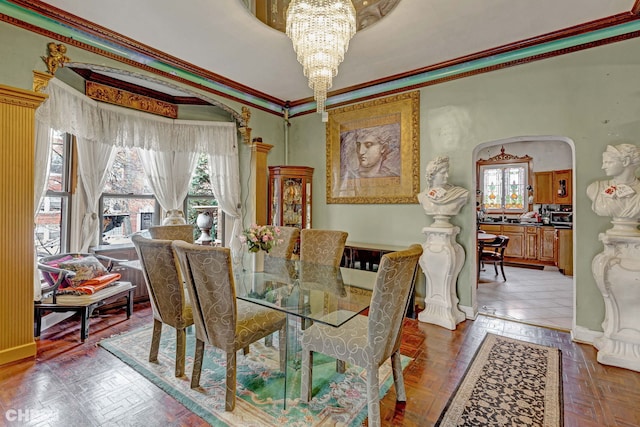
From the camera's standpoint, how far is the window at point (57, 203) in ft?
11.3

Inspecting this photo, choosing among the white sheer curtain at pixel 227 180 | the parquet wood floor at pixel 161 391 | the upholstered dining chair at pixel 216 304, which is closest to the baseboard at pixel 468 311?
the parquet wood floor at pixel 161 391

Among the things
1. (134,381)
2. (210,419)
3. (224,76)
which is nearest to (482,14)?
(224,76)

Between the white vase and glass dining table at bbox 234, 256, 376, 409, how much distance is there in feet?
0.17

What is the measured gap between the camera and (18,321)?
2.47 m

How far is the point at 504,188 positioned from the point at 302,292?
722cm

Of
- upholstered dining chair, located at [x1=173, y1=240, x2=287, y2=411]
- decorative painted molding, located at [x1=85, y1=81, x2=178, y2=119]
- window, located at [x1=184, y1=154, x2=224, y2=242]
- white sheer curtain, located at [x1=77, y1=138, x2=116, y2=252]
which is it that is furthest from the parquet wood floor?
decorative painted molding, located at [x1=85, y1=81, x2=178, y2=119]

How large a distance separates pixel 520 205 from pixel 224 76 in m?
7.25

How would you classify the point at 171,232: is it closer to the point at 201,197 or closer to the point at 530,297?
the point at 201,197

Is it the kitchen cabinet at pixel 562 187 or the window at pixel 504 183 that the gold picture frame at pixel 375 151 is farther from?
the kitchen cabinet at pixel 562 187

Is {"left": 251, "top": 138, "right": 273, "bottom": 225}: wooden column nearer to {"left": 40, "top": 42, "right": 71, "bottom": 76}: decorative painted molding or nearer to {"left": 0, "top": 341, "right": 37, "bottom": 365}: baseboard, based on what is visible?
{"left": 40, "top": 42, "right": 71, "bottom": 76}: decorative painted molding

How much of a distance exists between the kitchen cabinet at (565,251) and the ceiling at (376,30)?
4447 millimetres

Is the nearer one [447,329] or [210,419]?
[210,419]

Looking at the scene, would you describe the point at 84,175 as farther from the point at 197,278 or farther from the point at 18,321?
the point at 197,278

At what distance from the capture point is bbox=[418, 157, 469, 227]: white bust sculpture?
130 inches
